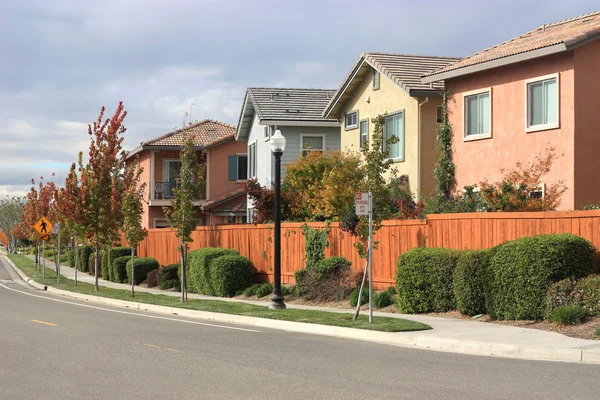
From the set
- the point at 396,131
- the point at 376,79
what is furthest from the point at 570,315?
the point at 376,79

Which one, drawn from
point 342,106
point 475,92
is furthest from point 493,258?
point 342,106

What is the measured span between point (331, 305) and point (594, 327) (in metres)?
10.6

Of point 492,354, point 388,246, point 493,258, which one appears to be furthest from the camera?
point 388,246

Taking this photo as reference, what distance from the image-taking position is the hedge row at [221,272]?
30.5 m

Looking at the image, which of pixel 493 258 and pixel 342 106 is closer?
A: pixel 493 258

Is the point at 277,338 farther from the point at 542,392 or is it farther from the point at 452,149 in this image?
the point at 452,149

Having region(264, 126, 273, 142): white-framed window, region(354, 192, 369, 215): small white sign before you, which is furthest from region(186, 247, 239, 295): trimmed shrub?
region(354, 192, 369, 215): small white sign

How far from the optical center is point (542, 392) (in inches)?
400

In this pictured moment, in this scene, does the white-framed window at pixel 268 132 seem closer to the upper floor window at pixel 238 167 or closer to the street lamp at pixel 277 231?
the upper floor window at pixel 238 167

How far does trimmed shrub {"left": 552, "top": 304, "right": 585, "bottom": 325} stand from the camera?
15.9 m

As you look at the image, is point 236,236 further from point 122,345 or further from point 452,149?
point 122,345

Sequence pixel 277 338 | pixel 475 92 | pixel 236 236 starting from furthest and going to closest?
pixel 236 236, pixel 475 92, pixel 277 338

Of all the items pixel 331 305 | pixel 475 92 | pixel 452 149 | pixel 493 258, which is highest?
pixel 475 92

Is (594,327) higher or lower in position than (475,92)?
lower
